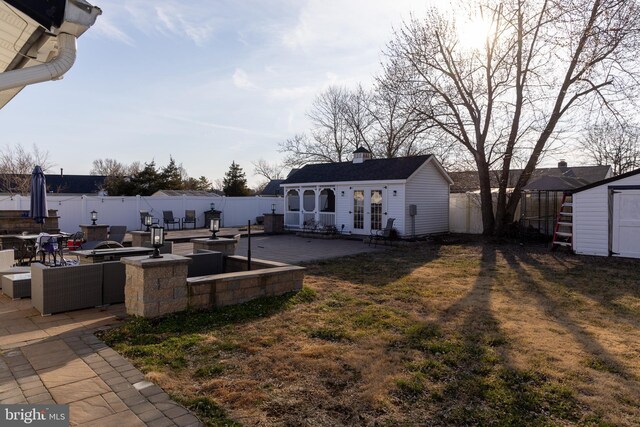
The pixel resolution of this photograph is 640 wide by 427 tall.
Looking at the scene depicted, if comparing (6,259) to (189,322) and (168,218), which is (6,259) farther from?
(168,218)

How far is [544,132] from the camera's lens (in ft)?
49.0

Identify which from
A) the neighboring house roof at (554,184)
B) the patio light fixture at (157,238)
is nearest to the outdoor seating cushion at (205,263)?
the patio light fixture at (157,238)

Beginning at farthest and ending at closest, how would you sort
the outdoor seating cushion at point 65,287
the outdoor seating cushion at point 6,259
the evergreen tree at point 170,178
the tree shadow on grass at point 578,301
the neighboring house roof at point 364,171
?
the evergreen tree at point 170,178 → the neighboring house roof at point 364,171 → the outdoor seating cushion at point 6,259 → the outdoor seating cushion at point 65,287 → the tree shadow on grass at point 578,301

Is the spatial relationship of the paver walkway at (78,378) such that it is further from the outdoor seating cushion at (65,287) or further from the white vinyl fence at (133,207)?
the white vinyl fence at (133,207)

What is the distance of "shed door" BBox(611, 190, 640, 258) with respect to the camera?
11.0 metres

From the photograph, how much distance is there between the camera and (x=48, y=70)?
343 cm

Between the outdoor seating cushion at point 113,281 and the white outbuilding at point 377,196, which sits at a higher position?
the white outbuilding at point 377,196

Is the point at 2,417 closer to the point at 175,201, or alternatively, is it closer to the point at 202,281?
the point at 202,281

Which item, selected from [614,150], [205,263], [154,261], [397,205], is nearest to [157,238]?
[154,261]

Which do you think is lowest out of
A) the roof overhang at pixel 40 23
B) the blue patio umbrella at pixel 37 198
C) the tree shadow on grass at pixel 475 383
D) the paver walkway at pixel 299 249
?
the tree shadow on grass at pixel 475 383

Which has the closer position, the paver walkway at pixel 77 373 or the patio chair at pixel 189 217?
the paver walkway at pixel 77 373

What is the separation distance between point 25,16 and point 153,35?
5.70 meters

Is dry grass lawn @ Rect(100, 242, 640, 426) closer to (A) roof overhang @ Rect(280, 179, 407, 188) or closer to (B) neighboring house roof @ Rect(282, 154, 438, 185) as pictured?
(A) roof overhang @ Rect(280, 179, 407, 188)

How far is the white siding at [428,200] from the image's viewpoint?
1558 cm
